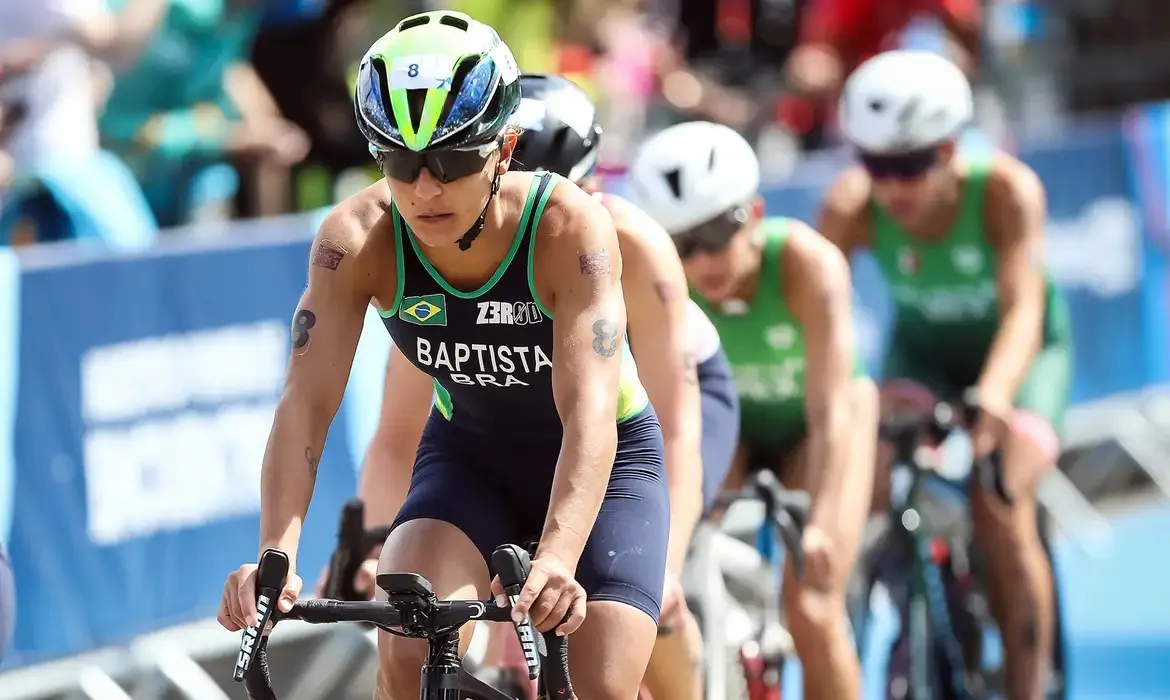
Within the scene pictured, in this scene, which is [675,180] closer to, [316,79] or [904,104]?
[904,104]

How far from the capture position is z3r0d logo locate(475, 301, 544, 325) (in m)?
4.12

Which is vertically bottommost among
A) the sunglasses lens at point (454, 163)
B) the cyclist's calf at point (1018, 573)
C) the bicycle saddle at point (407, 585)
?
the cyclist's calf at point (1018, 573)

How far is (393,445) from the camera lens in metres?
5.16

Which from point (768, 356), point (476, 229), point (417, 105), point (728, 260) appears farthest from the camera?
point (768, 356)

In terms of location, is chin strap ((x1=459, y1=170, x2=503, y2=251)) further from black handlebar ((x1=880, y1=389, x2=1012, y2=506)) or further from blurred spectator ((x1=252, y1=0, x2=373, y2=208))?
blurred spectator ((x1=252, y1=0, x2=373, y2=208))

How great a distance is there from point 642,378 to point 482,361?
89 cm

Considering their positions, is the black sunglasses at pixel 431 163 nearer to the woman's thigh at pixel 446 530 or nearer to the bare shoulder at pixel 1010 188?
the woman's thigh at pixel 446 530

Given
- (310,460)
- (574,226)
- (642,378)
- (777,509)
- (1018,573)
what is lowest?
(1018,573)

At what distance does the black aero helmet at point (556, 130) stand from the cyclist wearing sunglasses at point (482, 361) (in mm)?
868

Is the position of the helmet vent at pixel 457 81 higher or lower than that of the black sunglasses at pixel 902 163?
higher

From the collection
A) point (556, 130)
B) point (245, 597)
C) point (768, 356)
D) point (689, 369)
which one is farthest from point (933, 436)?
point (245, 597)

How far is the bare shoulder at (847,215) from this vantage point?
25.7 feet

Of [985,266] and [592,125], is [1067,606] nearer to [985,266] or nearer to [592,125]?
[985,266]

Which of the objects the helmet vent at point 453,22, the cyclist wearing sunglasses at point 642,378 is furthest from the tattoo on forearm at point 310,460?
the helmet vent at point 453,22
